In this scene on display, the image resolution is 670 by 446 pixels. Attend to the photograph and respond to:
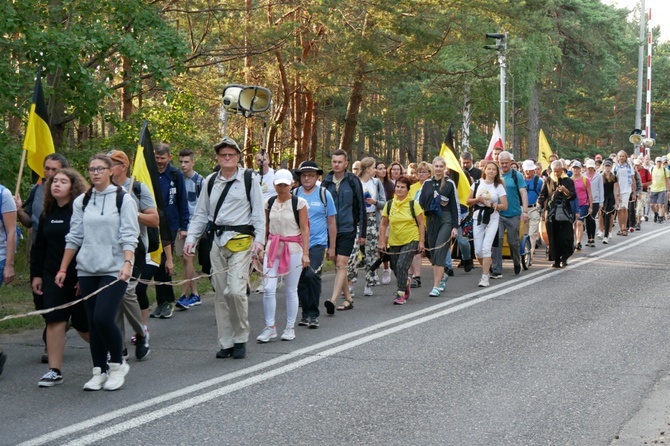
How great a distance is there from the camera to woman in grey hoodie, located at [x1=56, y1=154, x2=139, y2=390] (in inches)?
281

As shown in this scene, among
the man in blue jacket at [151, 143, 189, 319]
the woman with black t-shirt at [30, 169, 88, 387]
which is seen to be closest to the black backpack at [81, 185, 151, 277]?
the woman with black t-shirt at [30, 169, 88, 387]

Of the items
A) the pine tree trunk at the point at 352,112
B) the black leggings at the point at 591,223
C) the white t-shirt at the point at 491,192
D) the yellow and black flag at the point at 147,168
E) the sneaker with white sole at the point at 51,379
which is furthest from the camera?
the pine tree trunk at the point at 352,112

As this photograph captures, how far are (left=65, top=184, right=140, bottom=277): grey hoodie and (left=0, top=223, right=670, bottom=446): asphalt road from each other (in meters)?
0.94

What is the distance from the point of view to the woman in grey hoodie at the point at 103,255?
7.14 metres

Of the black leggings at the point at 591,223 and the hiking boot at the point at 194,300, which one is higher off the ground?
the black leggings at the point at 591,223

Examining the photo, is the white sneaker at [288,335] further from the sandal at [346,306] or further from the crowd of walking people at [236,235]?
the sandal at [346,306]

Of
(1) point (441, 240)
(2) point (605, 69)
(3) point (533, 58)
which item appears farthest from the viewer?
(2) point (605, 69)

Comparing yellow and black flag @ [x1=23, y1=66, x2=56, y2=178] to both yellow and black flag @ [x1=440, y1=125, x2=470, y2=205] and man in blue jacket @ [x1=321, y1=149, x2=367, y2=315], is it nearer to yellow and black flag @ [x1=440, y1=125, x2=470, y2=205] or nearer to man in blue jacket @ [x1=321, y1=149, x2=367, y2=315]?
man in blue jacket @ [x1=321, y1=149, x2=367, y2=315]

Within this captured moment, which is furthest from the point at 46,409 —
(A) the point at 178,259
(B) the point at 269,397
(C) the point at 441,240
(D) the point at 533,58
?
(D) the point at 533,58

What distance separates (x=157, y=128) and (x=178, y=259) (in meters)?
2.33

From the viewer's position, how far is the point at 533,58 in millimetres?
44562

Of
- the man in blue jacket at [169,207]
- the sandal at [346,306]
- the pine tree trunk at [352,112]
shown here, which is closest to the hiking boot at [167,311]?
the man in blue jacket at [169,207]

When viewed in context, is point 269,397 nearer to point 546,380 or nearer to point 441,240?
point 546,380

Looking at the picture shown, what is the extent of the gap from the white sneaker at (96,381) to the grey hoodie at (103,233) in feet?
2.42
